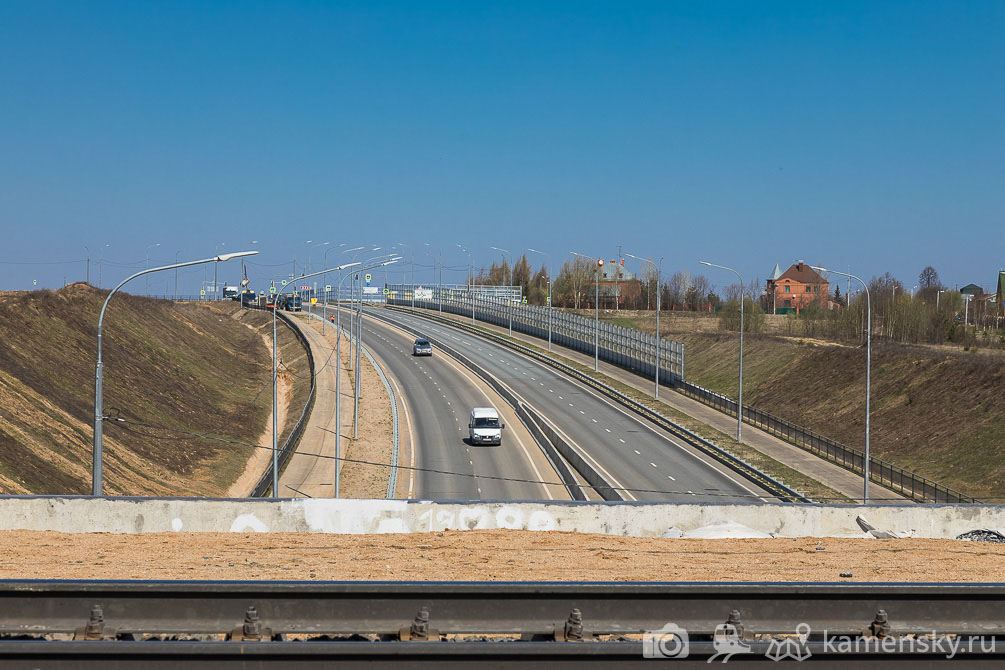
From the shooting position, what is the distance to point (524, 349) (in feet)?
321

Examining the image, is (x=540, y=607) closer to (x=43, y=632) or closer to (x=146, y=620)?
(x=146, y=620)

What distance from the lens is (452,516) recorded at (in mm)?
16375

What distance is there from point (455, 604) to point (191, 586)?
255 cm

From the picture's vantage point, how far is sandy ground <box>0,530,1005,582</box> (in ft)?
39.0

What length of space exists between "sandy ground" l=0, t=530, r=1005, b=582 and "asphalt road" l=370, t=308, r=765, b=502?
75.0ft

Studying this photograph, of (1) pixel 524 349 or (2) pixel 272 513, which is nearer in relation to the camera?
(2) pixel 272 513

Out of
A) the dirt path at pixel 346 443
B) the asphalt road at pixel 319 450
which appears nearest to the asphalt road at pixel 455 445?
the dirt path at pixel 346 443

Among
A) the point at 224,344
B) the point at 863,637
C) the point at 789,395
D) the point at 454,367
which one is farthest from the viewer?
the point at 224,344

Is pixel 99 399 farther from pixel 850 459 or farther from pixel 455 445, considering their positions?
pixel 850 459

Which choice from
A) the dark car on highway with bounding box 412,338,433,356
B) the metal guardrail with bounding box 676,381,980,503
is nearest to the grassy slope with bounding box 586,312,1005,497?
the metal guardrail with bounding box 676,381,980,503

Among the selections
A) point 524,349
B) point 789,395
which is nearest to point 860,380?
point 789,395

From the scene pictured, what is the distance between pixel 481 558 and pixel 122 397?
48.4m

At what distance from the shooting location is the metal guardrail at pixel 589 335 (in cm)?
8156

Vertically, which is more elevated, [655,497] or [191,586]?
[191,586]
